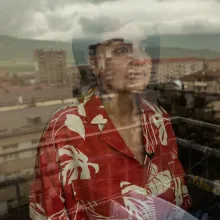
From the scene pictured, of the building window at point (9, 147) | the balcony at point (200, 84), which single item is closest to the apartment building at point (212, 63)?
the balcony at point (200, 84)

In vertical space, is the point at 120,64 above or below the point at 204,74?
above

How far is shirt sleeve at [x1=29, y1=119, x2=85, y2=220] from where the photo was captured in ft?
5.45

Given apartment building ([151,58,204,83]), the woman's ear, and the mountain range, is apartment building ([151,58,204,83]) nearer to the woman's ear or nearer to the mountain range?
the mountain range

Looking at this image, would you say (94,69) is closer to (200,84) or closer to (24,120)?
(24,120)

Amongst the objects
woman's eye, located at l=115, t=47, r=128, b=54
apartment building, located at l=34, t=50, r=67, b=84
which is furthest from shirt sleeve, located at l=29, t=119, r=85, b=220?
woman's eye, located at l=115, t=47, r=128, b=54

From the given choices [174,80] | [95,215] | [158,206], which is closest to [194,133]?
[174,80]

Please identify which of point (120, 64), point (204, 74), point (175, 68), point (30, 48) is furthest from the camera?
point (204, 74)

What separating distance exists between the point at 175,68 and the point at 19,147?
1312mm

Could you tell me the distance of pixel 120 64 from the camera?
1768mm

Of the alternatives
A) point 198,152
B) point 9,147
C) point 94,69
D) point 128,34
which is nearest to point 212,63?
point 198,152

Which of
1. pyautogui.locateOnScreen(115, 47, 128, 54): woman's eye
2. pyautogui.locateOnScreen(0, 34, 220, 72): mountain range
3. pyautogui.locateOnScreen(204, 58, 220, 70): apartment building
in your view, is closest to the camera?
pyautogui.locateOnScreen(0, 34, 220, 72): mountain range

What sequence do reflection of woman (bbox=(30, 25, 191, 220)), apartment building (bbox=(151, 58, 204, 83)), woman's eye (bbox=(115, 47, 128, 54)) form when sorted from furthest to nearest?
apartment building (bbox=(151, 58, 204, 83)) < woman's eye (bbox=(115, 47, 128, 54)) < reflection of woman (bbox=(30, 25, 191, 220))

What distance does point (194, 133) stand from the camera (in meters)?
2.83

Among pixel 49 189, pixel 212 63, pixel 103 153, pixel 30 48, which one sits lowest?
pixel 49 189
